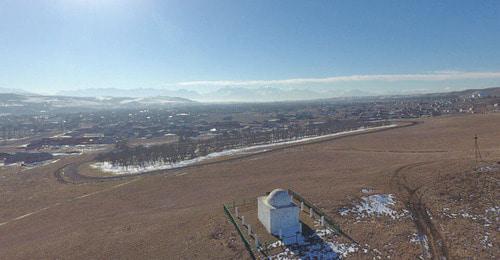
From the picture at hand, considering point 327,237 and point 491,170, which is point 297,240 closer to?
point 327,237

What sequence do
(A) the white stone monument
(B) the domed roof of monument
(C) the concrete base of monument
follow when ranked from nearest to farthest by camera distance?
1. (C) the concrete base of monument
2. (A) the white stone monument
3. (B) the domed roof of monument

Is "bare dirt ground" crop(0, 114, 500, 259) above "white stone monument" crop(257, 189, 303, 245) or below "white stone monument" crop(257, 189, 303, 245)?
below

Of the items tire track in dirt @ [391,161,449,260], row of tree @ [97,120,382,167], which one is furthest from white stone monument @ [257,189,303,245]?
row of tree @ [97,120,382,167]

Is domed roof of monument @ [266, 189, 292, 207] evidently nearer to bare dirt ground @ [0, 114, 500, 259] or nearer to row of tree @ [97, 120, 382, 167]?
bare dirt ground @ [0, 114, 500, 259]

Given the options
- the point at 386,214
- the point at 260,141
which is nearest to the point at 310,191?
the point at 386,214

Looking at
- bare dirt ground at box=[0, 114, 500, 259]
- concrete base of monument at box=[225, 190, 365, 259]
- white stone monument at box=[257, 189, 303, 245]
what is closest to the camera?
concrete base of monument at box=[225, 190, 365, 259]

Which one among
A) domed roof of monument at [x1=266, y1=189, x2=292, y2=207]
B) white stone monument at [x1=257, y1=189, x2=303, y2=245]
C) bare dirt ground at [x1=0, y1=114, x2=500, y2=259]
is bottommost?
bare dirt ground at [x1=0, y1=114, x2=500, y2=259]

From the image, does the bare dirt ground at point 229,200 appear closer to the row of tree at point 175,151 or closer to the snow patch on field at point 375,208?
the snow patch on field at point 375,208

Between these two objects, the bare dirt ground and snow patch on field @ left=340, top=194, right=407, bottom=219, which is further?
snow patch on field @ left=340, top=194, right=407, bottom=219
